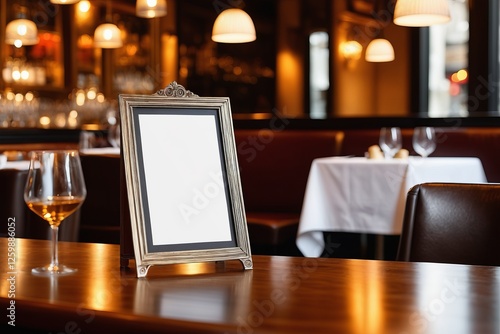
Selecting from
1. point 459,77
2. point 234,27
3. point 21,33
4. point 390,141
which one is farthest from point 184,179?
point 459,77

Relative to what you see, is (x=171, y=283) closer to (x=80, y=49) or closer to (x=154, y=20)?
(x=80, y=49)

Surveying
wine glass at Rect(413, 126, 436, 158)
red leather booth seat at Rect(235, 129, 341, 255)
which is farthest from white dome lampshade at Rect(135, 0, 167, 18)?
wine glass at Rect(413, 126, 436, 158)

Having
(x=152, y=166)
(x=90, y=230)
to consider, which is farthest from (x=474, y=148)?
(x=152, y=166)

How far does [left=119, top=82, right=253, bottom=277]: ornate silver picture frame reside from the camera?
3.61 feet

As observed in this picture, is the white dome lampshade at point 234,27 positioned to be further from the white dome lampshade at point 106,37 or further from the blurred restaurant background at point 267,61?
the blurred restaurant background at point 267,61

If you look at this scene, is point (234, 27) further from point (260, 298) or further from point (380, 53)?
point (260, 298)

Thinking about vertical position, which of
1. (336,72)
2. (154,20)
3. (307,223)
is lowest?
(307,223)

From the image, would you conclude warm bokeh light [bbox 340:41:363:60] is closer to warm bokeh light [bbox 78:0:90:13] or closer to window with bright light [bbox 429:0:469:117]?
window with bright light [bbox 429:0:469:117]

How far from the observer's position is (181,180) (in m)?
1.16

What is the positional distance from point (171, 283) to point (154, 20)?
29.9ft

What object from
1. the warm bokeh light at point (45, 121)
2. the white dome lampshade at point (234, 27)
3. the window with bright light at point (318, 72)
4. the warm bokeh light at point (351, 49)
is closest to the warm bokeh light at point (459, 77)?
the warm bokeh light at point (351, 49)

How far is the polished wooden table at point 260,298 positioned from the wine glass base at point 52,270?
1cm

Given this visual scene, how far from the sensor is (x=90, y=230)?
3930mm

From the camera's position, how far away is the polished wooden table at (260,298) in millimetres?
780
